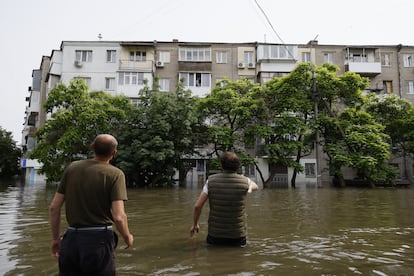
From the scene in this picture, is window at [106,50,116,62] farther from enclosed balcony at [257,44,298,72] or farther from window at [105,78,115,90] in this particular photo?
enclosed balcony at [257,44,298,72]

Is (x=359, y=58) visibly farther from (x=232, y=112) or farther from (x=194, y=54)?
(x=232, y=112)

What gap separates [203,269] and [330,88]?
27104 mm

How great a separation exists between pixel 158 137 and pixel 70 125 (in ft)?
23.2

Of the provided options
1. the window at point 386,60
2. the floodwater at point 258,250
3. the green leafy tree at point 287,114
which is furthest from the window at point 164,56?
the floodwater at point 258,250

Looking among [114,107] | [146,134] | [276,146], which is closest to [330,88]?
[276,146]

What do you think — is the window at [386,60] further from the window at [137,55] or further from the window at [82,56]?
the window at [82,56]

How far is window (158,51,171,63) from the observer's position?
126 ft


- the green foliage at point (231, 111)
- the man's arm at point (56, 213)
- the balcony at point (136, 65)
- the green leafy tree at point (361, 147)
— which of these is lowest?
the man's arm at point (56, 213)

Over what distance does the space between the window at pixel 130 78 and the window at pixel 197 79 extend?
4.52 metres

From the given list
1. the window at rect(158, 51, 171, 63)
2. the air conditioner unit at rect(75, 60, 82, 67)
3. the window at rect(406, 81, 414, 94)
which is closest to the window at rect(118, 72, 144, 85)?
the window at rect(158, 51, 171, 63)

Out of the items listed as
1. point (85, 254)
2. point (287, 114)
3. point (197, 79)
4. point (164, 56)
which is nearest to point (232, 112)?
point (287, 114)

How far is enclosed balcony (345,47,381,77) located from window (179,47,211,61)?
1590 cm

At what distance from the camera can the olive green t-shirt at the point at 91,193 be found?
301cm

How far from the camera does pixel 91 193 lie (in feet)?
9.90
